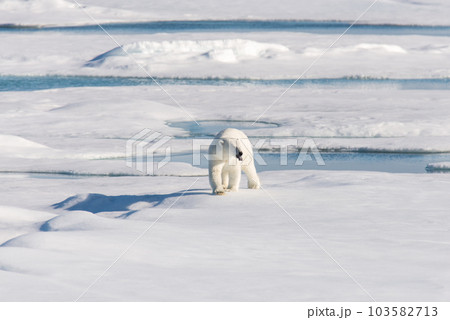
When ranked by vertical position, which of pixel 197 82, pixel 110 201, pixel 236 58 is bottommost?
pixel 110 201

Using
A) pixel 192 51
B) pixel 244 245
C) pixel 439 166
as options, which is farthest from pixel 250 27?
pixel 244 245

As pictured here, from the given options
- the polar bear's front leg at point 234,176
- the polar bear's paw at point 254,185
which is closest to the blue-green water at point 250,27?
the polar bear's paw at point 254,185

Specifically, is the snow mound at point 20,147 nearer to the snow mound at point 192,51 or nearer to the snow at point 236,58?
the snow at point 236,58

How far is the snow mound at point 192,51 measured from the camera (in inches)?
813

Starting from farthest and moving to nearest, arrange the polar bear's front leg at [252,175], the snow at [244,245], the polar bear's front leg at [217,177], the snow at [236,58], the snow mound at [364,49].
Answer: the snow mound at [364,49], the snow at [236,58], the polar bear's front leg at [252,175], the polar bear's front leg at [217,177], the snow at [244,245]

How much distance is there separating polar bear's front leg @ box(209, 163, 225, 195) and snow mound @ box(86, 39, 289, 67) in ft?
46.6

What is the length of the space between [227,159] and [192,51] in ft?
50.6

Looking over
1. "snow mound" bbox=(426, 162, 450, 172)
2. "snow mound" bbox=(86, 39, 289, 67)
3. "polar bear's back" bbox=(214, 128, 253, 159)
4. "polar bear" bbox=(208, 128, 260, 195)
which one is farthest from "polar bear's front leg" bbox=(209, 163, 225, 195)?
"snow mound" bbox=(86, 39, 289, 67)

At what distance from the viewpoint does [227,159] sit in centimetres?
644

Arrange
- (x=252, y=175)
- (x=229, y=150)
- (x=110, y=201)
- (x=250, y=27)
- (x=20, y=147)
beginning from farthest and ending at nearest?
(x=250, y=27) → (x=20, y=147) → (x=110, y=201) → (x=252, y=175) → (x=229, y=150)

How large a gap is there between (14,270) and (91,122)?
28.6 feet

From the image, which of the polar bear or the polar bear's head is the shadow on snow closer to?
the polar bear

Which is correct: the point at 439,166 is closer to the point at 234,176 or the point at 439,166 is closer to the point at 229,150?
the point at 234,176
